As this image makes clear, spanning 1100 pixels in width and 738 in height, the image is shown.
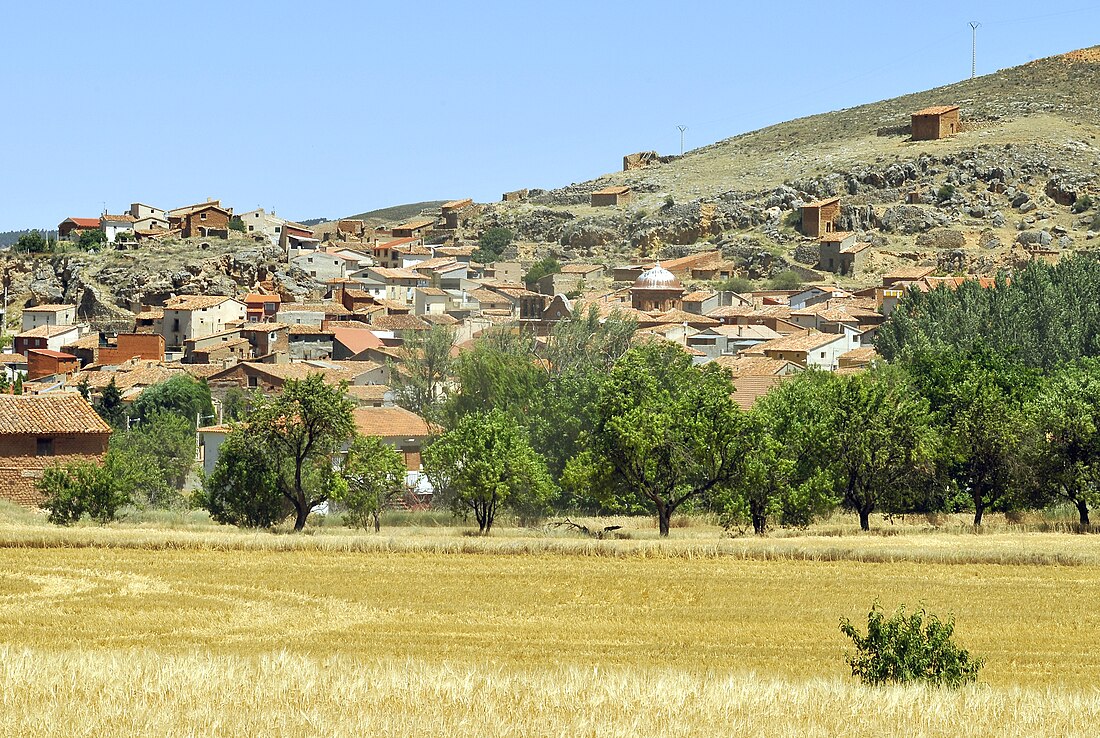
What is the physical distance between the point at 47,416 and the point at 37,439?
3.32 feet

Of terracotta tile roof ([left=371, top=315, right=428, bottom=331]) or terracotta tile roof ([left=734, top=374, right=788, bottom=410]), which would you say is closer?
terracotta tile roof ([left=734, top=374, right=788, bottom=410])

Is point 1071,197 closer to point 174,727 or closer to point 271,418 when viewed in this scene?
point 271,418

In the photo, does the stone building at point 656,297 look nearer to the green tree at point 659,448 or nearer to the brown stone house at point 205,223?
the brown stone house at point 205,223

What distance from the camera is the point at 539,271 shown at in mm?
123000

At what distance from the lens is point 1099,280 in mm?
75438

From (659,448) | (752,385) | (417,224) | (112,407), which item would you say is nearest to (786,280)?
(752,385)

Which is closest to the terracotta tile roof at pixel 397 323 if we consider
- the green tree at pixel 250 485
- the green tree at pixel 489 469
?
the green tree at pixel 489 469

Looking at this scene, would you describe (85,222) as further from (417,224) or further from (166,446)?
(166,446)

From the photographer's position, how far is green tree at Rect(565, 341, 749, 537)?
4069cm

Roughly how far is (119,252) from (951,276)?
193 feet

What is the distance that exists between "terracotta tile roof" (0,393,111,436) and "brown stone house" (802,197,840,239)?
8513 centimetres

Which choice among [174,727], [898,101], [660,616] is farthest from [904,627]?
[898,101]

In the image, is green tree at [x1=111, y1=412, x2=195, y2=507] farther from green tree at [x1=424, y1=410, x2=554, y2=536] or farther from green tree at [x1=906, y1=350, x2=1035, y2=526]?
green tree at [x1=906, y1=350, x2=1035, y2=526]

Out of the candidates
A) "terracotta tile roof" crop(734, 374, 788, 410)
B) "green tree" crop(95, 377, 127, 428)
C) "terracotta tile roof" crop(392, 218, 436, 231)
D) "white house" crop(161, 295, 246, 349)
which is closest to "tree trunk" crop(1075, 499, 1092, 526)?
"terracotta tile roof" crop(734, 374, 788, 410)
